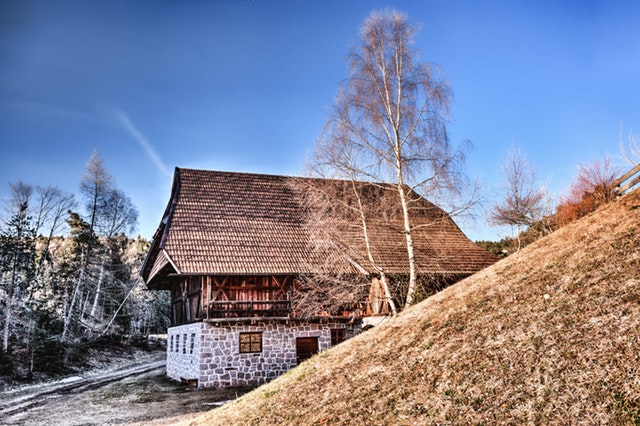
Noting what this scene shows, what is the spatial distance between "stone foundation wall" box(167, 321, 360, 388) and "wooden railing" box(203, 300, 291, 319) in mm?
344

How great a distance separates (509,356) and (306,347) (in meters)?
12.3

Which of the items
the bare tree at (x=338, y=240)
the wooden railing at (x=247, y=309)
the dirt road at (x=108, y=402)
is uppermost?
the bare tree at (x=338, y=240)

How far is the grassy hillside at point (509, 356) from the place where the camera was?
4.98 m

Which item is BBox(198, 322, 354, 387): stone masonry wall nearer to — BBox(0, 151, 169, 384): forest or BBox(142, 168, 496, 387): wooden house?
BBox(142, 168, 496, 387): wooden house

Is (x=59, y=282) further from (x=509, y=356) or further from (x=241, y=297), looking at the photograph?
(x=509, y=356)

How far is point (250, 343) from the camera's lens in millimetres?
16891

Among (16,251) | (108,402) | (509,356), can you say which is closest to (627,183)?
(509,356)

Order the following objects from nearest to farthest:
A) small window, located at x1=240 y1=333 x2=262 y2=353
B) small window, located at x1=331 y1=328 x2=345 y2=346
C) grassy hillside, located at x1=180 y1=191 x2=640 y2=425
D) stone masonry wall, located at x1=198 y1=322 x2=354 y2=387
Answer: grassy hillside, located at x1=180 y1=191 x2=640 y2=425 → stone masonry wall, located at x1=198 y1=322 x2=354 y2=387 → small window, located at x1=240 y1=333 x2=262 y2=353 → small window, located at x1=331 y1=328 x2=345 y2=346

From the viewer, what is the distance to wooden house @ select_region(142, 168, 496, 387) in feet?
53.9

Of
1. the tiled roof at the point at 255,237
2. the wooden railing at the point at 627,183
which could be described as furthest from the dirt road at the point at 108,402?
the wooden railing at the point at 627,183

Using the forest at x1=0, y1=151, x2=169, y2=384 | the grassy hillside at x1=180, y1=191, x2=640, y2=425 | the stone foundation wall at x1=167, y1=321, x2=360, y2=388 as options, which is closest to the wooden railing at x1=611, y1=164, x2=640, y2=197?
the grassy hillside at x1=180, y1=191, x2=640, y2=425

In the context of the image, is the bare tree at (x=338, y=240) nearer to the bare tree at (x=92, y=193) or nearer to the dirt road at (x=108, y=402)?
the dirt road at (x=108, y=402)

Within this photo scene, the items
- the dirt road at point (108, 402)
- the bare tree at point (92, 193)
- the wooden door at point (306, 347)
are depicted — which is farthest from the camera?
the bare tree at point (92, 193)

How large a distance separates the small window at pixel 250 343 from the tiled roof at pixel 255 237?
91.1 inches
